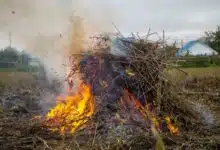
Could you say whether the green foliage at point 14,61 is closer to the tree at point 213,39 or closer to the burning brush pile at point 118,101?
the burning brush pile at point 118,101

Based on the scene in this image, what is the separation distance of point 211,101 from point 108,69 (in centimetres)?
538

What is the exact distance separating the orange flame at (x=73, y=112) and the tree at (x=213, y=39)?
100 feet

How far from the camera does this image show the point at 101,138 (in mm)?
5551

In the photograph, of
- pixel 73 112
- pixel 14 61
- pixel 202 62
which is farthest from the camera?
pixel 202 62

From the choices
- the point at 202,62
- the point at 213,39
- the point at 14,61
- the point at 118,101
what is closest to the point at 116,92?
the point at 118,101

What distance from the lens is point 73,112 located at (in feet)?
20.9

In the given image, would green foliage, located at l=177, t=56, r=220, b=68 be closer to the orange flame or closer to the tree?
the tree

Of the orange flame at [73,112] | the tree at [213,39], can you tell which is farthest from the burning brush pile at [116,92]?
the tree at [213,39]

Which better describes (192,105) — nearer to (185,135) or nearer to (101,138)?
(185,135)

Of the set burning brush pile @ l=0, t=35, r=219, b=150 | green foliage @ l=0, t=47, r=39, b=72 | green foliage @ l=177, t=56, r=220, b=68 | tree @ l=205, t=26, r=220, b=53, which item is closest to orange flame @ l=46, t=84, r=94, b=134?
burning brush pile @ l=0, t=35, r=219, b=150

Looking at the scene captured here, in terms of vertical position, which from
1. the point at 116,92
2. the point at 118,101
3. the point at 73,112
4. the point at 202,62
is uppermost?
the point at 202,62

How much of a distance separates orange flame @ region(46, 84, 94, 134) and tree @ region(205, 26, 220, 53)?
30.5m

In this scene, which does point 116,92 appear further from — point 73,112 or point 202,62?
point 202,62

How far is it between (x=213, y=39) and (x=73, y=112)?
32.7 metres
